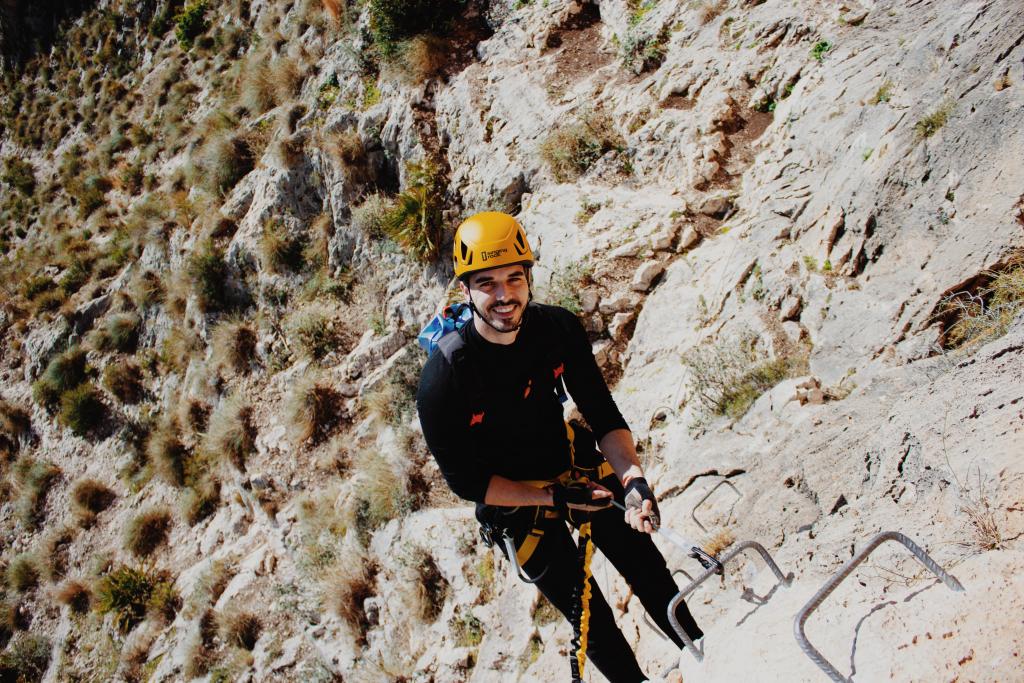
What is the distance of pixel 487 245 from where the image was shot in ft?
9.48

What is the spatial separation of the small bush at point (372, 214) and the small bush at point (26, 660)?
10.5m

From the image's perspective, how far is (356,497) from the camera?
315 inches

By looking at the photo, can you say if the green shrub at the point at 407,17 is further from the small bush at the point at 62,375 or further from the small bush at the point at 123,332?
the small bush at the point at 62,375

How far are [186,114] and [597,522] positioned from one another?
727 inches

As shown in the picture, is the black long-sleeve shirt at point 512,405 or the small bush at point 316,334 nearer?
the black long-sleeve shirt at point 512,405

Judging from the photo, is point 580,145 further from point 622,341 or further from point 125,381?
point 125,381

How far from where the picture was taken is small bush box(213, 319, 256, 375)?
1145cm

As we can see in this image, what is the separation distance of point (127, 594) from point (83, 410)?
5105 mm

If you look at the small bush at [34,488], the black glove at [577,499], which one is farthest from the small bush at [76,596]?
the black glove at [577,499]

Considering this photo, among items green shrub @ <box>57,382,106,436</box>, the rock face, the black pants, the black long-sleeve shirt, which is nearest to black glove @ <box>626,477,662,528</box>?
the black pants

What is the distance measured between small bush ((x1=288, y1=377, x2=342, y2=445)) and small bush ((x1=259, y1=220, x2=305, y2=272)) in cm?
291

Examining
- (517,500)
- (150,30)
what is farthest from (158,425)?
(150,30)

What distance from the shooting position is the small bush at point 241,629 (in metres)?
8.29

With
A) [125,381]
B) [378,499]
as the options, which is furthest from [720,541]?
[125,381]
